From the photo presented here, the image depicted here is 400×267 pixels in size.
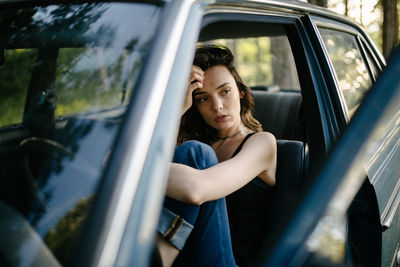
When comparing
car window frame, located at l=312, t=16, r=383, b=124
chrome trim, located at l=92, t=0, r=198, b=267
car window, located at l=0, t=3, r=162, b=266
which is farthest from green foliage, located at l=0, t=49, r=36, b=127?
car window frame, located at l=312, t=16, r=383, b=124

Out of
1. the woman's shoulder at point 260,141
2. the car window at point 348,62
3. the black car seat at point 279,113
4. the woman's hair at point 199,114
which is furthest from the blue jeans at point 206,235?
the black car seat at point 279,113

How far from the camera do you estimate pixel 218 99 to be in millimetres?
2086

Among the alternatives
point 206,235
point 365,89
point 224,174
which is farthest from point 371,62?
point 206,235

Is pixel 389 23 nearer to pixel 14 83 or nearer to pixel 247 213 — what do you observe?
pixel 247 213

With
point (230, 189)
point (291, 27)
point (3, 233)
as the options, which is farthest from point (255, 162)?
point (3, 233)

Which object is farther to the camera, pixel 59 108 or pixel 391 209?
pixel 391 209

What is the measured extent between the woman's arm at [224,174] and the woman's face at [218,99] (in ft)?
0.90

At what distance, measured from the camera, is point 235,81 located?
2236 millimetres

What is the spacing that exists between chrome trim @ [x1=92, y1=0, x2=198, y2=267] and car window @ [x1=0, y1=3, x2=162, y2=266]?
0.05 meters

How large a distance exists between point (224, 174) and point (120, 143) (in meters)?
0.69

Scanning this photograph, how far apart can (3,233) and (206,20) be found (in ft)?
2.67

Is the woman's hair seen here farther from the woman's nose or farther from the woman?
the woman's nose

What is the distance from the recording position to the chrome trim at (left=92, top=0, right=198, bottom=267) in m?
0.79

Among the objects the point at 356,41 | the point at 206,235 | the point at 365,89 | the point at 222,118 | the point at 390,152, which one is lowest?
the point at 206,235
